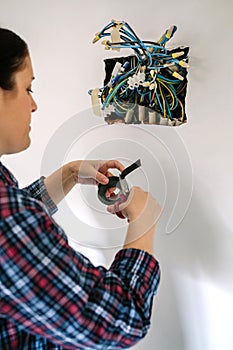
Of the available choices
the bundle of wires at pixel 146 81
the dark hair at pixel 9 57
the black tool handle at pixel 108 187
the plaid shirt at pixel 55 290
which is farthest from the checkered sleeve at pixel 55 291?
the bundle of wires at pixel 146 81

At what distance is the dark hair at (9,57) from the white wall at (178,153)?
13.3 inches

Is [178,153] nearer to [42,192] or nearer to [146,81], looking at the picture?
[146,81]

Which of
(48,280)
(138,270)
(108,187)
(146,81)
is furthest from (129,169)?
(48,280)

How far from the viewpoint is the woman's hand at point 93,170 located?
94cm

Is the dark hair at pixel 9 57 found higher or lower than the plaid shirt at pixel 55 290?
higher

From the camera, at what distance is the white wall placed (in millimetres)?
921

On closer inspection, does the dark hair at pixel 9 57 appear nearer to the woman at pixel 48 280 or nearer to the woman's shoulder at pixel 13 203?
the woman at pixel 48 280

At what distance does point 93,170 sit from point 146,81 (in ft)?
0.83

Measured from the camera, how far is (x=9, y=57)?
0.66 m

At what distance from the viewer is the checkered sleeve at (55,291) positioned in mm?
552

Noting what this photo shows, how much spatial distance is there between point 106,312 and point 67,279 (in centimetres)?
8

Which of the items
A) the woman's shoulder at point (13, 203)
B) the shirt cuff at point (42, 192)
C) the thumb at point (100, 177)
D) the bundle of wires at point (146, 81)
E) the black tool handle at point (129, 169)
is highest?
the bundle of wires at point (146, 81)

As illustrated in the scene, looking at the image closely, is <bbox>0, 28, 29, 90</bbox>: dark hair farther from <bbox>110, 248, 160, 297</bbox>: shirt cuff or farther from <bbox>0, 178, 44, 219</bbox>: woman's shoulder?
<bbox>110, 248, 160, 297</bbox>: shirt cuff

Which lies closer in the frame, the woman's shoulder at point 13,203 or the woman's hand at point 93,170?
the woman's shoulder at point 13,203
